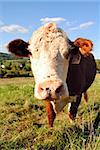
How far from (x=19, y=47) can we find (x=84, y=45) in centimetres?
116

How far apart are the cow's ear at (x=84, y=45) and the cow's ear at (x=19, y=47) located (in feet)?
2.84

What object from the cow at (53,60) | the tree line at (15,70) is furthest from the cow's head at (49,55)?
the tree line at (15,70)

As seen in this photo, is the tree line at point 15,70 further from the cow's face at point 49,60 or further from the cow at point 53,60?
the cow's face at point 49,60

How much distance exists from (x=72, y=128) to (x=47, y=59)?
1748 millimetres

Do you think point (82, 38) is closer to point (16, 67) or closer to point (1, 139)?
point (1, 139)

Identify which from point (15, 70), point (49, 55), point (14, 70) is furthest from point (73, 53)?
point (15, 70)

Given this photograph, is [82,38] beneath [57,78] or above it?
above

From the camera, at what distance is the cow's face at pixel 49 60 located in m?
4.64

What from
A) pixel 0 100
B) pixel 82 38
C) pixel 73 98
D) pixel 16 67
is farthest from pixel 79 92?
pixel 16 67

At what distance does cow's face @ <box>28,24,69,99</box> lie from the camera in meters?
4.64

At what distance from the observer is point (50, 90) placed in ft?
15.1

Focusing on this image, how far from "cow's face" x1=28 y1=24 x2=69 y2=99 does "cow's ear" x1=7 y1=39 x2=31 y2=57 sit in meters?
0.15

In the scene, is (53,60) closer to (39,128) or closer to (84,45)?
(84,45)

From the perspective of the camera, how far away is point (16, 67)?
35875 millimetres
